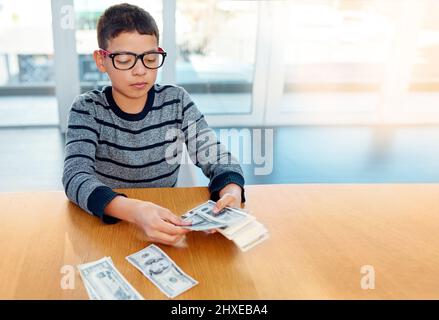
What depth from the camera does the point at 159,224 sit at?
104 centimetres

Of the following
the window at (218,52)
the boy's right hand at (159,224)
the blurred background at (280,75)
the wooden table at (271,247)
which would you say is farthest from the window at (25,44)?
the boy's right hand at (159,224)

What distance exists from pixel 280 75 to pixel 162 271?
142 inches

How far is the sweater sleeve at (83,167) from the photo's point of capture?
1.14 m

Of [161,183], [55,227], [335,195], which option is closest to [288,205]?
[335,195]

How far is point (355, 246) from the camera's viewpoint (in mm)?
1089

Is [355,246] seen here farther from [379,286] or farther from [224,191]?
[224,191]

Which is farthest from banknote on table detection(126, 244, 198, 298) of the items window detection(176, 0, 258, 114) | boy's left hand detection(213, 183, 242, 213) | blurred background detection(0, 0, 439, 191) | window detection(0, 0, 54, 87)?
window detection(0, 0, 54, 87)

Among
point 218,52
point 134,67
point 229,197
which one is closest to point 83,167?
point 134,67

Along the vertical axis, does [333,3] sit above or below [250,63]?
above

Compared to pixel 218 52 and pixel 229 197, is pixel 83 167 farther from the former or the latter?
pixel 218 52

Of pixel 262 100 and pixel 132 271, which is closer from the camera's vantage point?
pixel 132 271

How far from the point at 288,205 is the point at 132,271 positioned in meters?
0.54

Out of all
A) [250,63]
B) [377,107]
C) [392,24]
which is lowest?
[377,107]

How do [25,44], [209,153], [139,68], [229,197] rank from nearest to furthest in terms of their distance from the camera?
[229,197], [139,68], [209,153], [25,44]
